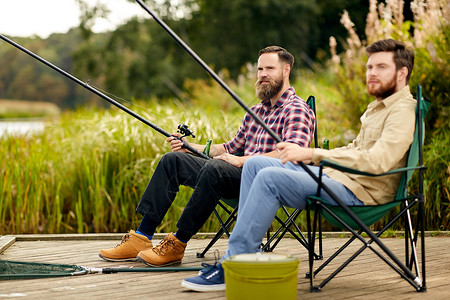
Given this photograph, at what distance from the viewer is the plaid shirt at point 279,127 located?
9.36 ft

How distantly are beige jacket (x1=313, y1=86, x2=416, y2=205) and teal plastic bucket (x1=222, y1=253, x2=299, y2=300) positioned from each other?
0.46 m

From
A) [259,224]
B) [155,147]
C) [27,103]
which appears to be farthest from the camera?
[27,103]

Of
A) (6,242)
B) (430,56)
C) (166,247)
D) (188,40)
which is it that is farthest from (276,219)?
(188,40)

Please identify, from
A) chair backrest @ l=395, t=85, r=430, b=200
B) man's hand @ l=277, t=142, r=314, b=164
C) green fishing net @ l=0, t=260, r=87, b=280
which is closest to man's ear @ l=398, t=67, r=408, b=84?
chair backrest @ l=395, t=85, r=430, b=200

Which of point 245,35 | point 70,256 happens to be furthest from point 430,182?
point 245,35

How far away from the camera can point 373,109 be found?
256 cm

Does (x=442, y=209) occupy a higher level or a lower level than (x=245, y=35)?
lower

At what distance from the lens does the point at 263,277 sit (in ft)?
6.75

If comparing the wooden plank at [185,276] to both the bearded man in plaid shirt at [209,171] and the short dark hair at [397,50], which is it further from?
the short dark hair at [397,50]

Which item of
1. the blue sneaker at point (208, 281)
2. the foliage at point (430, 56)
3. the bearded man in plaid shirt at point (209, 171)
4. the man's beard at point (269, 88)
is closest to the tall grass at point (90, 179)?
the foliage at point (430, 56)

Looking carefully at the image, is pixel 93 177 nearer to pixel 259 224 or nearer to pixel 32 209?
pixel 32 209

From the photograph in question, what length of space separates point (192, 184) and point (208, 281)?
0.76m

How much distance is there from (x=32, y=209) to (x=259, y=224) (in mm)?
2562

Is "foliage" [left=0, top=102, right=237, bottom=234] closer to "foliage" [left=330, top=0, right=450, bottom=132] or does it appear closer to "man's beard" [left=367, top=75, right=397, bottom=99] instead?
"foliage" [left=330, top=0, right=450, bottom=132]
